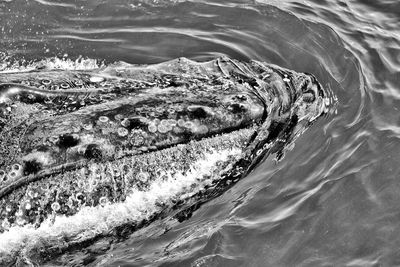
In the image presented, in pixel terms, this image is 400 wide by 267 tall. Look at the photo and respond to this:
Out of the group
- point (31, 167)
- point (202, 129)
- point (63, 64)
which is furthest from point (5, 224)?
point (63, 64)

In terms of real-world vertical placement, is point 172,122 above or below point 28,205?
above

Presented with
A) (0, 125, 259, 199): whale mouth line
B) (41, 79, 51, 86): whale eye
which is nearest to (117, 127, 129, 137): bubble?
(0, 125, 259, 199): whale mouth line

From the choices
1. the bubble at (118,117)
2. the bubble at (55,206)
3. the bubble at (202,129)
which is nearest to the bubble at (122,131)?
the bubble at (118,117)

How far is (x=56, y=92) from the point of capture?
661 centimetres

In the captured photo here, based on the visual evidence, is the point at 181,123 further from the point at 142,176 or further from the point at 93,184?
the point at 93,184

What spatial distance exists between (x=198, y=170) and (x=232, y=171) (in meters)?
0.60

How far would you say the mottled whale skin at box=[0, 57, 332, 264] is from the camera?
19.2 ft

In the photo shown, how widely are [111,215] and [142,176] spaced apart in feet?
1.77

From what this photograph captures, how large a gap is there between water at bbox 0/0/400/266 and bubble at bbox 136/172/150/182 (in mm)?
679

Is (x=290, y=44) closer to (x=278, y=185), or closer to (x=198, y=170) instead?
(x=278, y=185)

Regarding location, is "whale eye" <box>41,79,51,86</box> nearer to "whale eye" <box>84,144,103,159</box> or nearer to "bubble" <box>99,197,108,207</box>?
"whale eye" <box>84,144,103,159</box>

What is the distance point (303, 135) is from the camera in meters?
8.04

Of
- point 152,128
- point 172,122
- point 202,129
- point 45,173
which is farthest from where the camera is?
point 202,129

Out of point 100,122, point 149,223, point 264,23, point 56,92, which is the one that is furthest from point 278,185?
point 264,23
